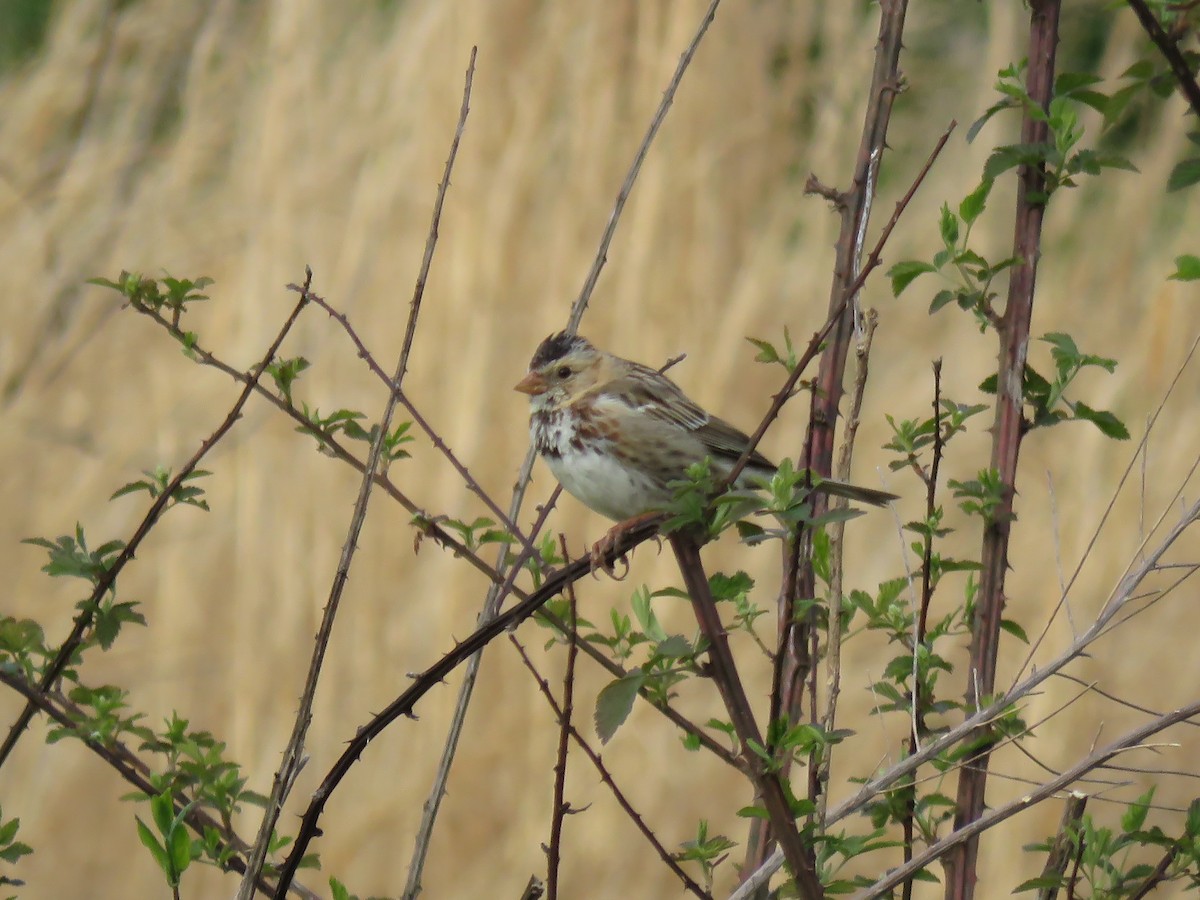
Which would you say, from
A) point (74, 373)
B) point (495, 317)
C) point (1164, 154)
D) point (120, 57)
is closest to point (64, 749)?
point (74, 373)

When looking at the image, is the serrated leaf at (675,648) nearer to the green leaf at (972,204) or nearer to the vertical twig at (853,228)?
the vertical twig at (853,228)

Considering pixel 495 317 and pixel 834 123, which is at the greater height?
pixel 834 123

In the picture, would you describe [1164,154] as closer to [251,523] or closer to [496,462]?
[496,462]

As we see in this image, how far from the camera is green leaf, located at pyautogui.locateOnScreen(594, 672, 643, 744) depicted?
3.65 feet

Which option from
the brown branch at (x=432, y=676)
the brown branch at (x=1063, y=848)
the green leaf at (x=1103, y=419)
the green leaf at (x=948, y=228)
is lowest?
the brown branch at (x=1063, y=848)

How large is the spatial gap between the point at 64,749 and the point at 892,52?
2496 mm

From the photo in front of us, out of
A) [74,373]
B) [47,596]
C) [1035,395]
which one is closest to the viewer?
[1035,395]

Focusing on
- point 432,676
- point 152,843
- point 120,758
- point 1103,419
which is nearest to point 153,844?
point 152,843

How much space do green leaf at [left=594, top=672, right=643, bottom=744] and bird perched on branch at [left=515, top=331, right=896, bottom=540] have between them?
94cm

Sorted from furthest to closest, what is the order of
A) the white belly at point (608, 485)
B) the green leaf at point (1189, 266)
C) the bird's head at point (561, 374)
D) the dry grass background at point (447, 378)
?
1. the dry grass background at point (447, 378)
2. the bird's head at point (561, 374)
3. the white belly at point (608, 485)
4. the green leaf at point (1189, 266)

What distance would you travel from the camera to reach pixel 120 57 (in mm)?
3549

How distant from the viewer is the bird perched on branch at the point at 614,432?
2.22 m

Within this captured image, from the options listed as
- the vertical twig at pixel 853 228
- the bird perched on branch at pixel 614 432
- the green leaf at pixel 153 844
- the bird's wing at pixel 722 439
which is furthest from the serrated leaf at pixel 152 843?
the bird's wing at pixel 722 439

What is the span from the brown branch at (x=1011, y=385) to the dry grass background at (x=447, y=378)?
1.71 metres
